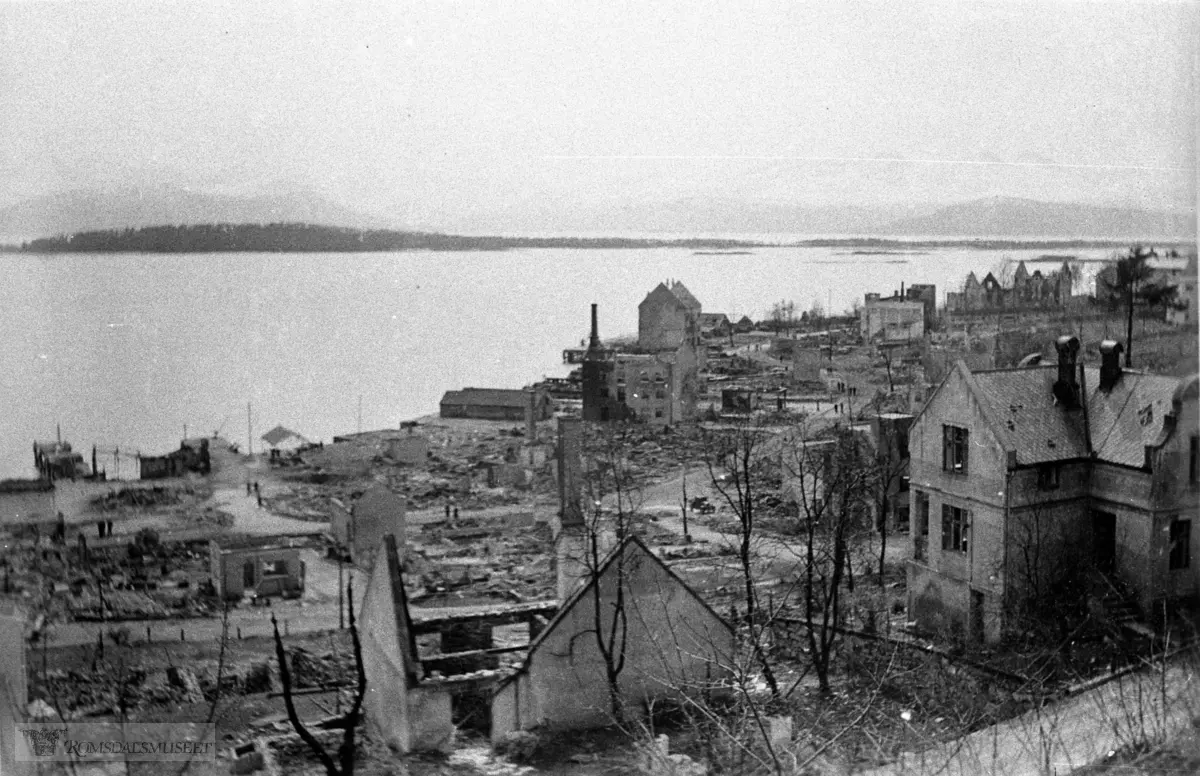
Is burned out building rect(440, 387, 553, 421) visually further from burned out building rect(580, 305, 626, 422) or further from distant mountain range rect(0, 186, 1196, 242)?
distant mountain range rect(0, 186, 1196, 242)

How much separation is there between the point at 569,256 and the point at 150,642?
4.00 ft

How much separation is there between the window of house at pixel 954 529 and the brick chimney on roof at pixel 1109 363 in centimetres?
45

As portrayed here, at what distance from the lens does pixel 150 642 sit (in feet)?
8.64

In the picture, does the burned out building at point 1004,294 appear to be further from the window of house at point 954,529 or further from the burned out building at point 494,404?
the burned out building at point 494,404

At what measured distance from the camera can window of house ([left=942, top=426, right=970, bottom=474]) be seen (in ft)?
9.19

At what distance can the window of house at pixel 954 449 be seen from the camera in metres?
2.80

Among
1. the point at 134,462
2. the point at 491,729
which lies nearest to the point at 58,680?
the point at 134,462

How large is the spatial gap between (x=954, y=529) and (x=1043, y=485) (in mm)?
221

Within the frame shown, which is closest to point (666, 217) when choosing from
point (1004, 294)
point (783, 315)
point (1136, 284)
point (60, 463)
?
point (783, 315)

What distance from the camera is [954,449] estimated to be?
280 centimetres

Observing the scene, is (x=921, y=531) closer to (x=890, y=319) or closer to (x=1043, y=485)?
(x=1043, y=485)

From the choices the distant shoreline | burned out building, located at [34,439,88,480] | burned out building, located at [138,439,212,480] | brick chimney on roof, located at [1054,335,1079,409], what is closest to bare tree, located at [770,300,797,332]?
the distant shoreline

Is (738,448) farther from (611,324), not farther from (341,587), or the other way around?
(341,587)

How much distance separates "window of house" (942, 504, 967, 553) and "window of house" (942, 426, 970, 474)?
0.30ft
